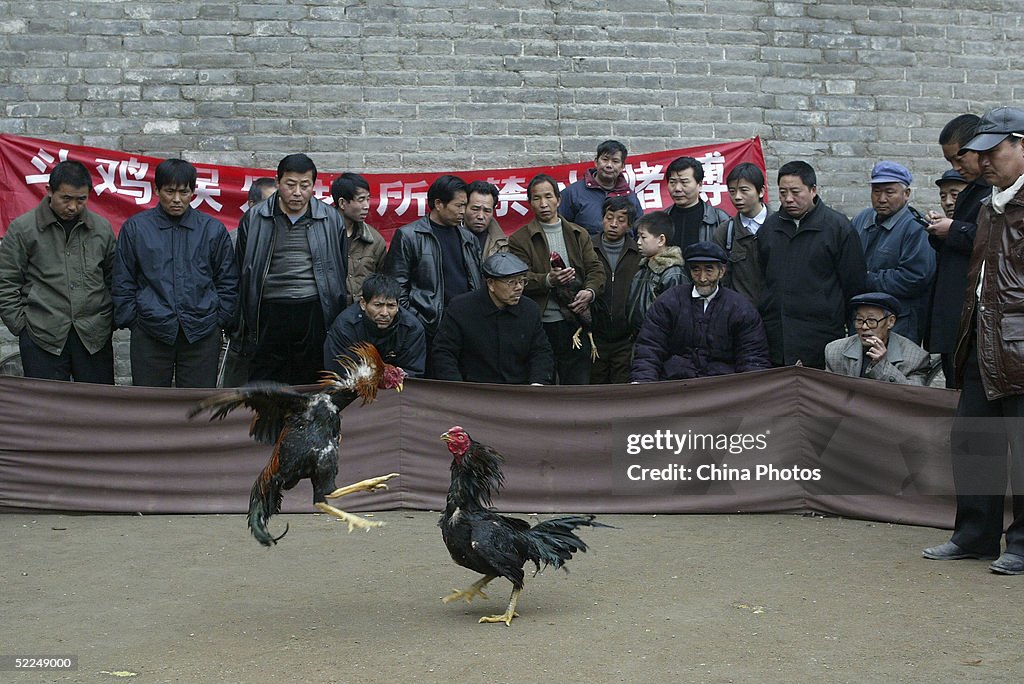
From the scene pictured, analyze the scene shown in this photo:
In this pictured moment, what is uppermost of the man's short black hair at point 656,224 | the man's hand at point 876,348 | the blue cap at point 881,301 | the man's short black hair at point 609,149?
the man's short black hair at point 609,149

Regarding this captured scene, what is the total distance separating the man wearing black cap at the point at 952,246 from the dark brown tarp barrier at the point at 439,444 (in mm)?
703

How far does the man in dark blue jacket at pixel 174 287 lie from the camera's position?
7488 mm

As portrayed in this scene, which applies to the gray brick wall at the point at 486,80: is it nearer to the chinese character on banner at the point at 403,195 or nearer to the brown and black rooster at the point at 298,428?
the chinese character on banner at the point at 403,195

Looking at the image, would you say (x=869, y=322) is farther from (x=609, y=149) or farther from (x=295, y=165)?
(x=295, y=165)

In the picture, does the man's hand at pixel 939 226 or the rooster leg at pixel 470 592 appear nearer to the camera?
the rooster leg at pixel 470 592

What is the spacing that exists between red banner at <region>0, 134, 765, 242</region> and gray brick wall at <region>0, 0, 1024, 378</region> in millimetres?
446

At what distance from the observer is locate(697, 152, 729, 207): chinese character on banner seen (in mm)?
9922

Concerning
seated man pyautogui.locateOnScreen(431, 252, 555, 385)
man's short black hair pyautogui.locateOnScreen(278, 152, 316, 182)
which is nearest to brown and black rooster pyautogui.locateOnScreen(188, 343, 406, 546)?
seated man pyautogui.locateOnScreen(431, 252, 555, 385)

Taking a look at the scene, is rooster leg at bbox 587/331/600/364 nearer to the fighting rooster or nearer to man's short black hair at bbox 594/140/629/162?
the fighting rooster

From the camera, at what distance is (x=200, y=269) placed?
764 centimetres

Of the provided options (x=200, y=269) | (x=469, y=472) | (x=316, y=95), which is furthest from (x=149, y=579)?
(x=316, y=95)

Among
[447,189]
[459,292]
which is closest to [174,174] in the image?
[447,189]

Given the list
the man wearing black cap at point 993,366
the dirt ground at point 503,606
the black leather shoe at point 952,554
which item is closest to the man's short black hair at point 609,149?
the dirt ground at point 503,606

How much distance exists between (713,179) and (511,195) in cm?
173
